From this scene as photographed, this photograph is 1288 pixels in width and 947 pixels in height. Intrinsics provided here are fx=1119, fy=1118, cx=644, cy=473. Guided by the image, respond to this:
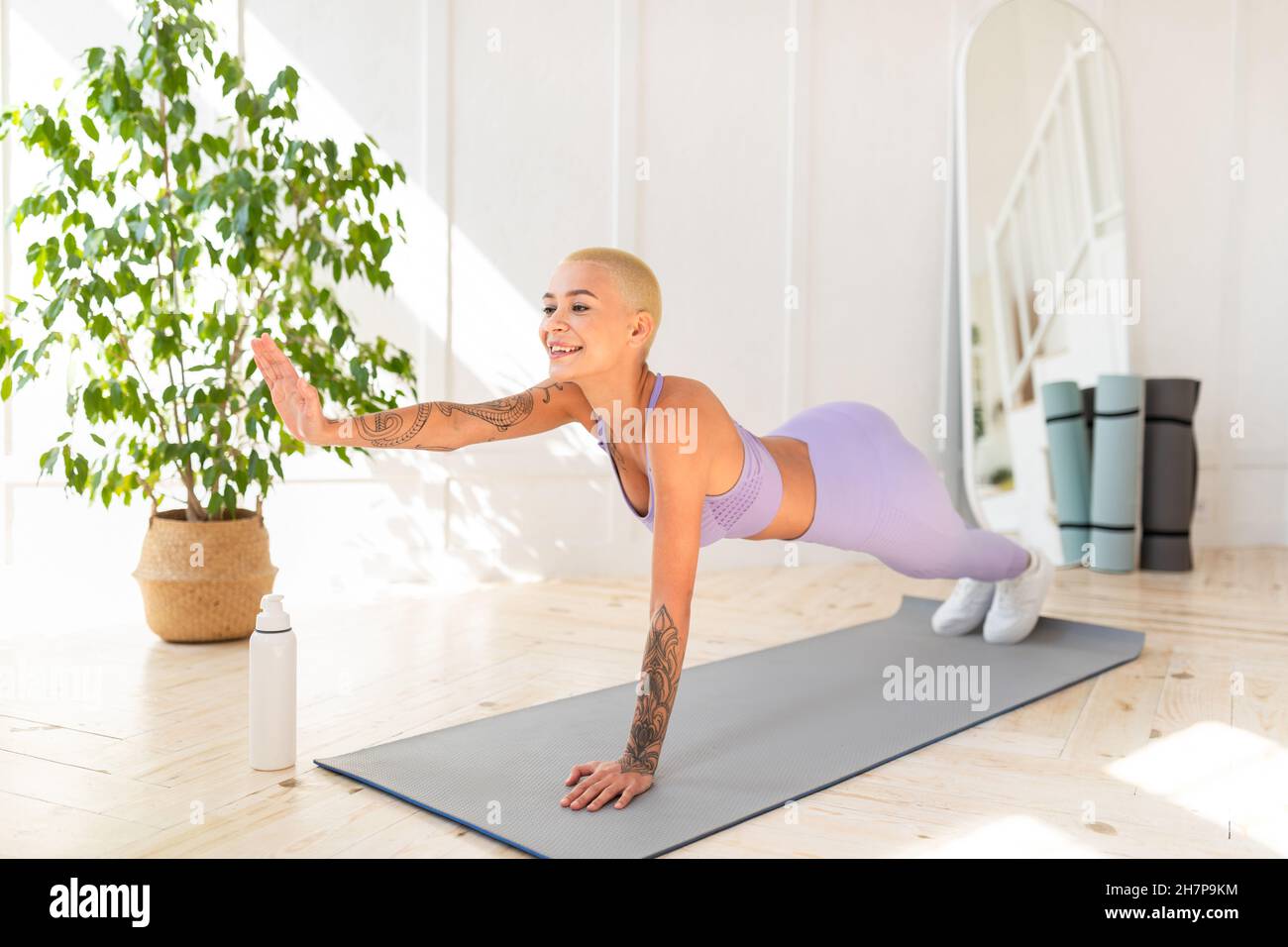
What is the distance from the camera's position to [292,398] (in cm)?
192

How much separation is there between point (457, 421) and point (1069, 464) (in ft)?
10.4

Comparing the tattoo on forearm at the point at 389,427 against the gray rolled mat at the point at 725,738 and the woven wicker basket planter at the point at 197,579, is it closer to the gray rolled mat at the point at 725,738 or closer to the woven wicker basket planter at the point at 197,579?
the gray rolled mat at the point at 725,738

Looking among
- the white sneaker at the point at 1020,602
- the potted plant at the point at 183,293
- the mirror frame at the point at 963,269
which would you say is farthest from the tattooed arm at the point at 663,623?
the mirror frame at the point at 963,269

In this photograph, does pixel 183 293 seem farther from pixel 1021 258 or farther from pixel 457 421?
pixel 1021 258

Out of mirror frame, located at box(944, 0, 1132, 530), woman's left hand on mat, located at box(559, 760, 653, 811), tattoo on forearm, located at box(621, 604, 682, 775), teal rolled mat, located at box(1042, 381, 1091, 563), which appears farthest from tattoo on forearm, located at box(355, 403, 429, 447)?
teal rolled mat, located at box(1042, 381, 1091, 563)

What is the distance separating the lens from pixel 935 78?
4656 millimetres

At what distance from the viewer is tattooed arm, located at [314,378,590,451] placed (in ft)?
6.56

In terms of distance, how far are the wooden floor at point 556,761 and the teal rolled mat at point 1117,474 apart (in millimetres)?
645

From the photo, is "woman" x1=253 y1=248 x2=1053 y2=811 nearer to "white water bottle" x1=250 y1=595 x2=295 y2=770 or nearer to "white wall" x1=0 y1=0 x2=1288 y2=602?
"white water bottle" x1=250 y1=595 x2=295 y2=770

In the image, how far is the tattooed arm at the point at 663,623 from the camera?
1911mm
